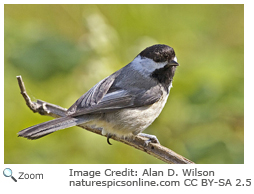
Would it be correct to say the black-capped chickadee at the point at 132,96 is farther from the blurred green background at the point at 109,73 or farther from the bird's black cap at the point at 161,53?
the blurred green background at the point at 109,73

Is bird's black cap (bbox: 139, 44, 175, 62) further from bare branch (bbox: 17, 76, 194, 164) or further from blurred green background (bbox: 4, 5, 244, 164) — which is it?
bare branch (bbox: 17, 76, 194, 164)

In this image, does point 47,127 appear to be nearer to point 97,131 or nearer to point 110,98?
point 110,98
